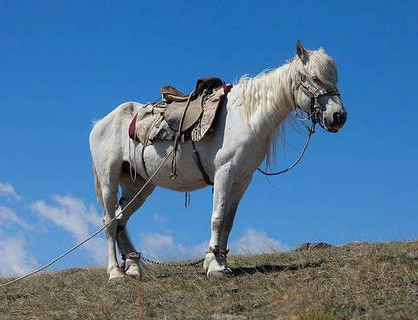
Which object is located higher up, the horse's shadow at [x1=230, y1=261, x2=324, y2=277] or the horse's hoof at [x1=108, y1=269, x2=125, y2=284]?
the horse's hoof at [x1=108, y1=269, x2=125, y2=284]

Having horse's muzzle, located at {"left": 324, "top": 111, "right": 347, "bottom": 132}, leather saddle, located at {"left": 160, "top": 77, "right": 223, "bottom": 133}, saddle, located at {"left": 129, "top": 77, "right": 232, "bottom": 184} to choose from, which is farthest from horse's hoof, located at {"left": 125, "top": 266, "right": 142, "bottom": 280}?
horse's muzzle, located at {"left": 324, "top": 111, "right": 347, "bottom": 132}

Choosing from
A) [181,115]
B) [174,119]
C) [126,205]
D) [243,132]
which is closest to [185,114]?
[181,115]

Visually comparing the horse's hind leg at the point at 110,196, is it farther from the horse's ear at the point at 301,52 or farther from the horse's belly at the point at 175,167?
the horse's ear at the point at 301,52

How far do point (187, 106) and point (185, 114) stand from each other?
0.19 meters

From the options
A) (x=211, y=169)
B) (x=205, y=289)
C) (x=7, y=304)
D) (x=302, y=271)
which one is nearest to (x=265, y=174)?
(x=211, y=169)

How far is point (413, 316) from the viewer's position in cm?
593

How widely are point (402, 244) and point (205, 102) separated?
4.37 metres

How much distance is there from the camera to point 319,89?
29.5ft

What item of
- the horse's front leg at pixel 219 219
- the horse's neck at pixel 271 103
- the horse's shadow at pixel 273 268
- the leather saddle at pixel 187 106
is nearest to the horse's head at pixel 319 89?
the horse's neck at pixel 271 103

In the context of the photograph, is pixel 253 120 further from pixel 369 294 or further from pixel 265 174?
pixel 369 294

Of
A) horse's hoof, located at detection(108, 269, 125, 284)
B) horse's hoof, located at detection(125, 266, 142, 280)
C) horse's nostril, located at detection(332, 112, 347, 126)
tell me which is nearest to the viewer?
horse's nostril, located at detection(332, 112, 347, 126)

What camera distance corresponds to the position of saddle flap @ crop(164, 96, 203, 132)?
966 centimetres

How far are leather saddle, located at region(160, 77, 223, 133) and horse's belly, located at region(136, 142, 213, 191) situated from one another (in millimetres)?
325

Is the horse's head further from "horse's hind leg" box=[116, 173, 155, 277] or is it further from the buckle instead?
the buckle
